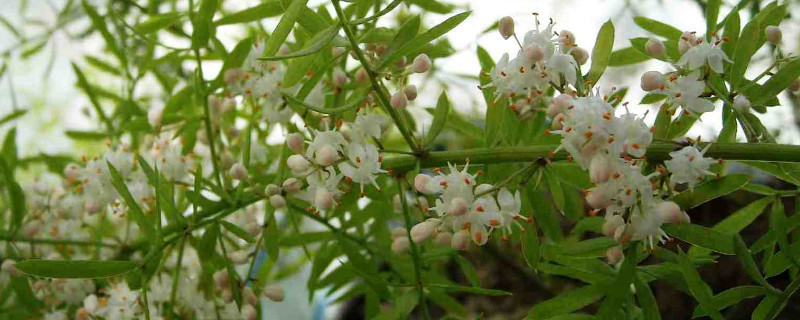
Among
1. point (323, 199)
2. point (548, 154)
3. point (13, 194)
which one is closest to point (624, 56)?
point (548, 154)

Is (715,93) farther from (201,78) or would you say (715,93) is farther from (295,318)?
(295,318)

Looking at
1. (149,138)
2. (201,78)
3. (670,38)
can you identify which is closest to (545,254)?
(670,38)

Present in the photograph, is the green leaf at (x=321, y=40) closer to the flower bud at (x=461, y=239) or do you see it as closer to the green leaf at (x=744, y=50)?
the flower bud at (x=461, y=239)

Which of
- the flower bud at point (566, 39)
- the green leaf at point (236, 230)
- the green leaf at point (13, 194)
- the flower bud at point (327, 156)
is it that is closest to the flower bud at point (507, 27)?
the flower bud at point (566, 39)

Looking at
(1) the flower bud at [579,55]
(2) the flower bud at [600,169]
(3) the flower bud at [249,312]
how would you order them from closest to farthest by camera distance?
(2) the flower bud at [600,169] < (1) the flower bud at [579,55] < (3) the flower bud at [249,312]

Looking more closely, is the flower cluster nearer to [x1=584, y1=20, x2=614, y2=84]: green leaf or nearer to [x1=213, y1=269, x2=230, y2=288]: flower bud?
[x1=584, y1=20, x2=614, y2=84]: green leaf

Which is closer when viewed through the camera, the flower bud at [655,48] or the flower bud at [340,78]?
the flower bud at [655,48]

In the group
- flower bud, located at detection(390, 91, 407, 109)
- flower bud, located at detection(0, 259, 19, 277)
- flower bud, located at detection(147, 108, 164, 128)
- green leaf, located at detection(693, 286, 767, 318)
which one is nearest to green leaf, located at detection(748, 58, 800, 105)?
green leaf, located at detection(693, 286, 767, 318)

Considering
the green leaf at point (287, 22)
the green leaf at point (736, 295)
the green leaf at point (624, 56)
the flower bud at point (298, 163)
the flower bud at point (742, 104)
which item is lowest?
the green leaf at point (736, 295)
